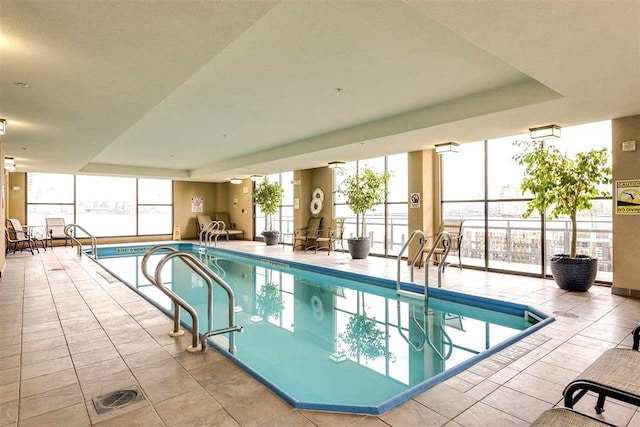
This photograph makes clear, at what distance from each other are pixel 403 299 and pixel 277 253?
4.83 metres

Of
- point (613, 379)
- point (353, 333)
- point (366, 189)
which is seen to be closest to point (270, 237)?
point (366, 189)

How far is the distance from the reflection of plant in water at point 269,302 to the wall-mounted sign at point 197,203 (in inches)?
339

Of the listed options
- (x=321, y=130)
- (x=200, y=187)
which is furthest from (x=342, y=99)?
(x=200, y=187)

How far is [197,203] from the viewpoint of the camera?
14211 millimetres

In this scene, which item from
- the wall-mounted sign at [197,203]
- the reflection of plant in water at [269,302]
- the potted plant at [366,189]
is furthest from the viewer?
the wall-mounted sign at [197,203]

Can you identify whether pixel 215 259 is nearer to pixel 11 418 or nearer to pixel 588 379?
pixel 11 418

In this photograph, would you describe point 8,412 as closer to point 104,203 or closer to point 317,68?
point 317,68

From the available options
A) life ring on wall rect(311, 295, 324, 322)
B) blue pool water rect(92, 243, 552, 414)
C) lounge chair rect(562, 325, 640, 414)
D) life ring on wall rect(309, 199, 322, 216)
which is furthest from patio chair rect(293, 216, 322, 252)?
lounge chair rect(562, 325, 640, 414)

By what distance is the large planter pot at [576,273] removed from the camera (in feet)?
16.3

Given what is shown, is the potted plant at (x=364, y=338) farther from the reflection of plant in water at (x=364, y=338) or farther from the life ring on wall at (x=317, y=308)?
the life ring on wall at (x=317, y=308)

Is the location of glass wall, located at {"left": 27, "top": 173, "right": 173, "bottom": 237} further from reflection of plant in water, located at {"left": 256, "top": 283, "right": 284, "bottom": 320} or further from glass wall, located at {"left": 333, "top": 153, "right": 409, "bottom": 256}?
reflection of plant in water, located at {"left": 256, "top": 283, "right": 284, "bottom": 320}

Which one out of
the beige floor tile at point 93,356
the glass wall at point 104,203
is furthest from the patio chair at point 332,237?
the glass wall at point 104,203

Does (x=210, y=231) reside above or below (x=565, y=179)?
below

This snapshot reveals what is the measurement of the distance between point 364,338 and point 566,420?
2722 mm
